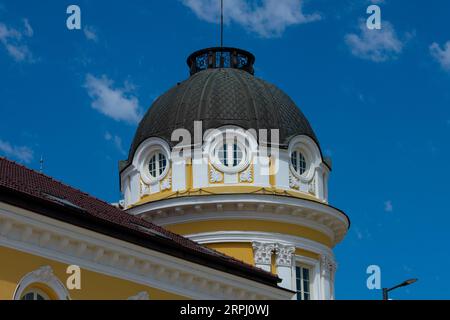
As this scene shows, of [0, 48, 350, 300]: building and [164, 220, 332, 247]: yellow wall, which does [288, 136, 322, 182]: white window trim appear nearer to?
[0, 48, 350, 300]: building

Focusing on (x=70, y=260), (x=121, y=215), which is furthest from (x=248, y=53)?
(x=70, y=260)

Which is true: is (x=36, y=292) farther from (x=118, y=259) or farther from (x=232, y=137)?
(x=232, y=137)

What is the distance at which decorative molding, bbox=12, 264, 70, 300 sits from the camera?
25.0 meters

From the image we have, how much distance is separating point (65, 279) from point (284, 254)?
1824 centimetres

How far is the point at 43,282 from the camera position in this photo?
84.4 ft

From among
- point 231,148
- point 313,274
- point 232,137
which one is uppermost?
point 232,137

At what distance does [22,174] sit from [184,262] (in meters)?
4.93

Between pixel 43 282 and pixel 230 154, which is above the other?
pixel 230 154

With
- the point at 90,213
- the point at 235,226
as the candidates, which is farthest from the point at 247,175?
the point at 90,213

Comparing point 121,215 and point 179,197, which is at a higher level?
point 179,197

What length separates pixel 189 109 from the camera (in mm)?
46094

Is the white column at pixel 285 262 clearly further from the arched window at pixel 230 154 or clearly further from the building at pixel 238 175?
the arched window at pixel 230 154

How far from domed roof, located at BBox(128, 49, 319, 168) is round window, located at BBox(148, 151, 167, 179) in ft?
2.70
